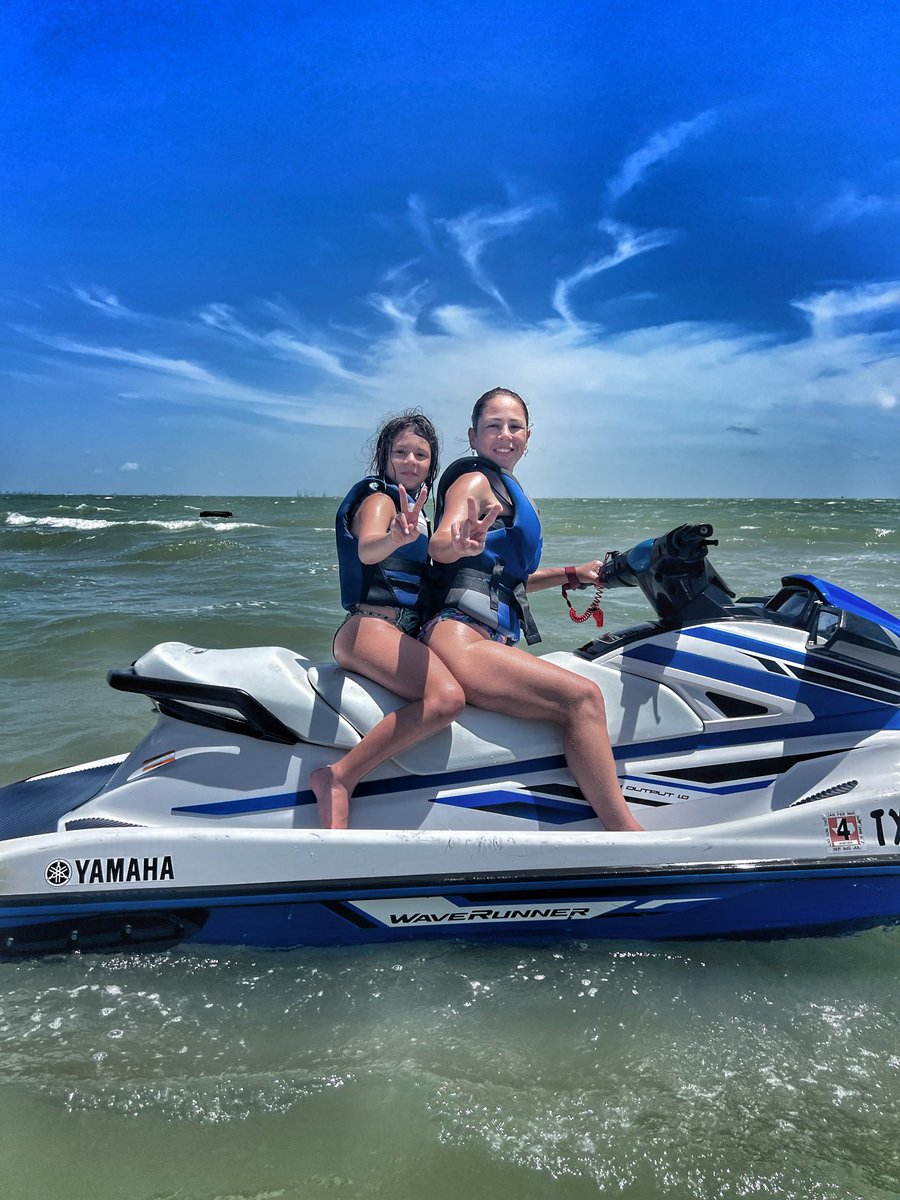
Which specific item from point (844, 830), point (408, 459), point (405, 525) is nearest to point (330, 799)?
point (405, 525)

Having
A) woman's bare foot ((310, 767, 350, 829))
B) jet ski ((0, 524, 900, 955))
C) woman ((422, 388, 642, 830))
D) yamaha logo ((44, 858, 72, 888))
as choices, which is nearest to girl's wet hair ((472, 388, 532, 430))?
woman ((422, 388, 642, 830))

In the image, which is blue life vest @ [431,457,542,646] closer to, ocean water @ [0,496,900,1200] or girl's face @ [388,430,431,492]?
girl's face @ [388,430,431,492]

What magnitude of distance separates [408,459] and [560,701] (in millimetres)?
952

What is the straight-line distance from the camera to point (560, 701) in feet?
8.64

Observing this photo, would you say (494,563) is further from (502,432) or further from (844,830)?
(844,830)

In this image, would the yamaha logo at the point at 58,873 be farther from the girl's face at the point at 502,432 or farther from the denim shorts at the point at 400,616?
the girl's face at the point at 502,432

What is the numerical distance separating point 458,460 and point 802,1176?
6.91 ft

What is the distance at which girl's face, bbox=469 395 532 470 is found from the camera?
2801 millimetres

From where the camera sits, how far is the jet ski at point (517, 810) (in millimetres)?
2523

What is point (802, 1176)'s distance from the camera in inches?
75.4

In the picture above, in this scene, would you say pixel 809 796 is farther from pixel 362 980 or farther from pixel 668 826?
pixel 362 980

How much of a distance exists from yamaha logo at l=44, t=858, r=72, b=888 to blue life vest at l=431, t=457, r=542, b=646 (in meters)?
1.40

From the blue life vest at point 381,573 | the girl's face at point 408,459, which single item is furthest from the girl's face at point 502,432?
the blue life vest at point 381,573

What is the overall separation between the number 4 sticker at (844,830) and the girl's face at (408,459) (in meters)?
1.74
